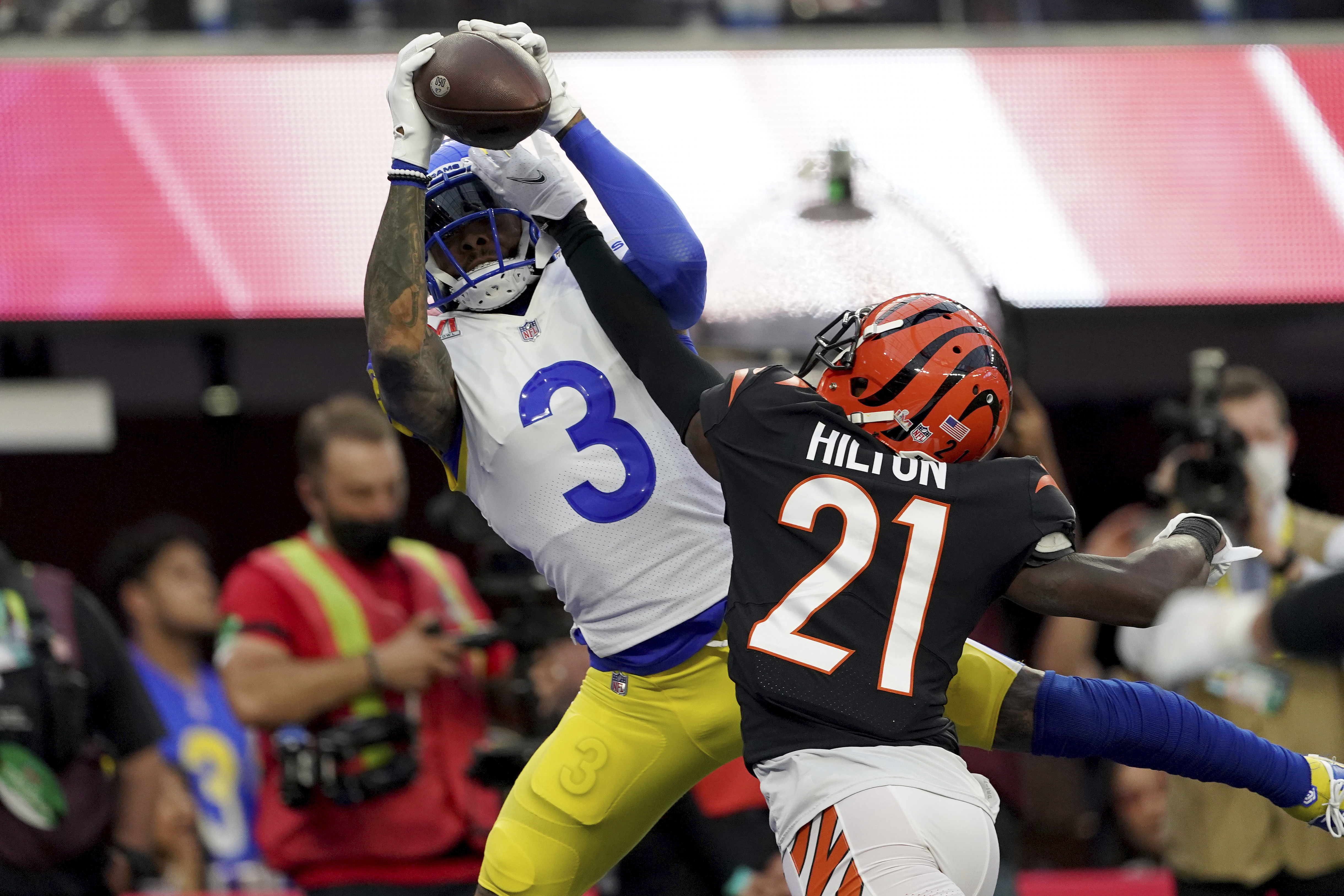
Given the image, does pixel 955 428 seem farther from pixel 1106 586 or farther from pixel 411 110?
pixel 411 110

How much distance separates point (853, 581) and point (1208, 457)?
2334 millimetres

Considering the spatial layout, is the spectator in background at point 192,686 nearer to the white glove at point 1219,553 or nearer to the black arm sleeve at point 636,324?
the black arm sleeve at point 636,324

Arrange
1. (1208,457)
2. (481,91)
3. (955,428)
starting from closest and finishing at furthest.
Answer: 1. (955,428)
2. (481,91)
3. (1208,457)

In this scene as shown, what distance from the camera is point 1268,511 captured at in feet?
14.8

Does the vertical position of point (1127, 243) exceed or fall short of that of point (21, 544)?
it exceeds it

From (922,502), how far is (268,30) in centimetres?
530

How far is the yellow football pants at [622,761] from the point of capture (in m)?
2.93

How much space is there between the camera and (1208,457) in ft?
14.4

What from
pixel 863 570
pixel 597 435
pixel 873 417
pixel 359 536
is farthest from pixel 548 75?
pixel 359 536

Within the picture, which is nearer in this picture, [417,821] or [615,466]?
[615,466]

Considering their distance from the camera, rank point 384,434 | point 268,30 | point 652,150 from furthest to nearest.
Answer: point 268,30 < point 652,150 < point 384,434

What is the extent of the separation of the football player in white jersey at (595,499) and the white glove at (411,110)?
0.45 feet

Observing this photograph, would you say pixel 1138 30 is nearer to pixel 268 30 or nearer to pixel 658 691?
pixel 268 30

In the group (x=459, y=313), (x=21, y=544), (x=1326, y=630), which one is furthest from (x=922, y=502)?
(x=21, y=544)
